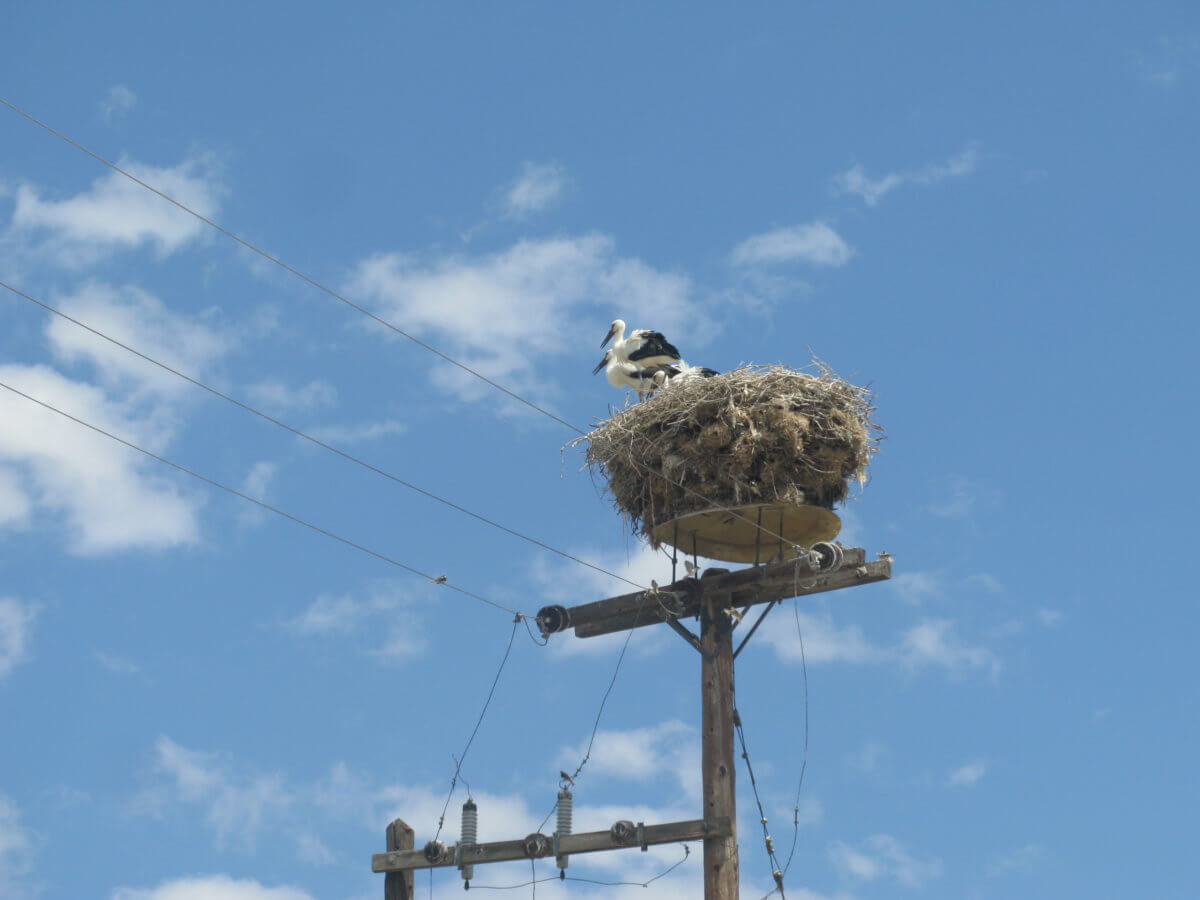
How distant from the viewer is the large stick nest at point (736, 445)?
11758 mm

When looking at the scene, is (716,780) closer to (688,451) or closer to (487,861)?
(487,861)

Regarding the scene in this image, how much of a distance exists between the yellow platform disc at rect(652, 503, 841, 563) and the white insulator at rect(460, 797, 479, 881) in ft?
8.44

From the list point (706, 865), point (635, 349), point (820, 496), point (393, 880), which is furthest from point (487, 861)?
point (635, 349)

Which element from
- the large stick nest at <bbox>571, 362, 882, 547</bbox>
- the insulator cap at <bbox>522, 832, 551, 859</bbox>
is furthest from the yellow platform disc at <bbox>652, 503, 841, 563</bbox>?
the insulator cap at <bbox>522, 832, 551, 859</bbox>

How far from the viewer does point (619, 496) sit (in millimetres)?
12359

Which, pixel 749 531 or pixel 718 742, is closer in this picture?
pixel 718 742

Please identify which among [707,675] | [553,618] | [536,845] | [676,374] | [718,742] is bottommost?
[536,845]

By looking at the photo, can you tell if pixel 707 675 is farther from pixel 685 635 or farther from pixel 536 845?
pixel 536 845

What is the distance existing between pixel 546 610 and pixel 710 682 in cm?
155

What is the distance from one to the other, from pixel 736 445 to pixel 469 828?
3.35 meters

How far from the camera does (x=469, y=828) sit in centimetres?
1055

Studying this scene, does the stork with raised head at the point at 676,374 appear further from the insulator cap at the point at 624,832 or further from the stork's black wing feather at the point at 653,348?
the insulator cap at the point at 624,832

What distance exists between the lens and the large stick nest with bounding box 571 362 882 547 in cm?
1176

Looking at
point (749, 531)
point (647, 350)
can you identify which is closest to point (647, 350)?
point (647, 350)
